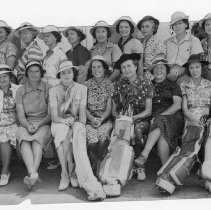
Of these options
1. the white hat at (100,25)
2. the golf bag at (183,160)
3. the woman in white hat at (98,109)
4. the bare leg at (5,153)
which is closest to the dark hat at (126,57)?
the woman in white hat at (98,109)

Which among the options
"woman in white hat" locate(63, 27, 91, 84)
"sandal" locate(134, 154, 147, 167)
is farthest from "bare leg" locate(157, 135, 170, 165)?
"woman in white hat" locate(63, 27, 91, 84)

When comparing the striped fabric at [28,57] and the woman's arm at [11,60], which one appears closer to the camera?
the striped fabric at [28,57]

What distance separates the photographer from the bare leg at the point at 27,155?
5.69m

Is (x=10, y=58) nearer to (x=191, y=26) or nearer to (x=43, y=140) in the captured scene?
(x=43, y=140)

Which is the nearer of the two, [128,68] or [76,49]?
[128,68]

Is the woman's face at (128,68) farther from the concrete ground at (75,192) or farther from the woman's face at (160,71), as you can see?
the concrete ground at (75,192)

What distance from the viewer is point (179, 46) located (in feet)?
22.1

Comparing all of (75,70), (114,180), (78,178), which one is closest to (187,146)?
(114,180)

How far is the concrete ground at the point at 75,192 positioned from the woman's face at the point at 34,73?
132cm

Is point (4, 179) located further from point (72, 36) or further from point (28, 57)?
point (72, 36)

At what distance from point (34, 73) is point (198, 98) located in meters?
2.20

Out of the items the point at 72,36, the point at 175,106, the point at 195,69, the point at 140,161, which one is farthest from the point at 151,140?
the point at 72,36

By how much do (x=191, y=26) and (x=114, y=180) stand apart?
3.04 metres

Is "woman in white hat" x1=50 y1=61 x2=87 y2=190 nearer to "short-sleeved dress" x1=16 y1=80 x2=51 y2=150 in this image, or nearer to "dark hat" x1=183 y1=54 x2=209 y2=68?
"short-sleeved dress" x1=16 y1=80 x2=51 y2=150
